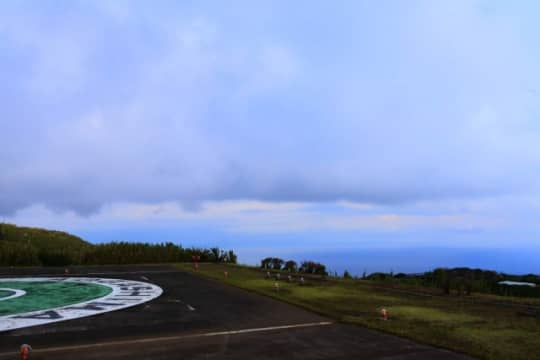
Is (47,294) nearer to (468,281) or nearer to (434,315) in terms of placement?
(434,315)

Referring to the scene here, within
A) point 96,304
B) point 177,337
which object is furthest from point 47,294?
point 177,337

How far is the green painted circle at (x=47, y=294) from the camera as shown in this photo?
39.4 feet

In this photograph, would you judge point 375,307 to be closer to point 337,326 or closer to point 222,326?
point 337,326

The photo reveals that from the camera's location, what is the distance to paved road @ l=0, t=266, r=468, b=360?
7.45 meters

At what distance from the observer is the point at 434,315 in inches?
422

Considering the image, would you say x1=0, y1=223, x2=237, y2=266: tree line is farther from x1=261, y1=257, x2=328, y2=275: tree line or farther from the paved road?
the paved road

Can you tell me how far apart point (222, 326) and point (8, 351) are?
392cm

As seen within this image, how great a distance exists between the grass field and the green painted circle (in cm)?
508

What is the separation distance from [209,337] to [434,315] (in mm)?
5386

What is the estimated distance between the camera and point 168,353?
24.5 feet

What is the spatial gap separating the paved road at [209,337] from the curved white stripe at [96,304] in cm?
53

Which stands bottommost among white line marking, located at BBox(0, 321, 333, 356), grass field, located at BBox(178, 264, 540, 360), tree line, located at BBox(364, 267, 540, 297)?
white line marking, located at BBox(0, 321, 333, 356)

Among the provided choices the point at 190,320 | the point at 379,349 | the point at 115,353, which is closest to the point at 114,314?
the point at 190,320

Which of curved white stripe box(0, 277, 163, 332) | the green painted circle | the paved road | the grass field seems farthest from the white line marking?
the green painted circle
